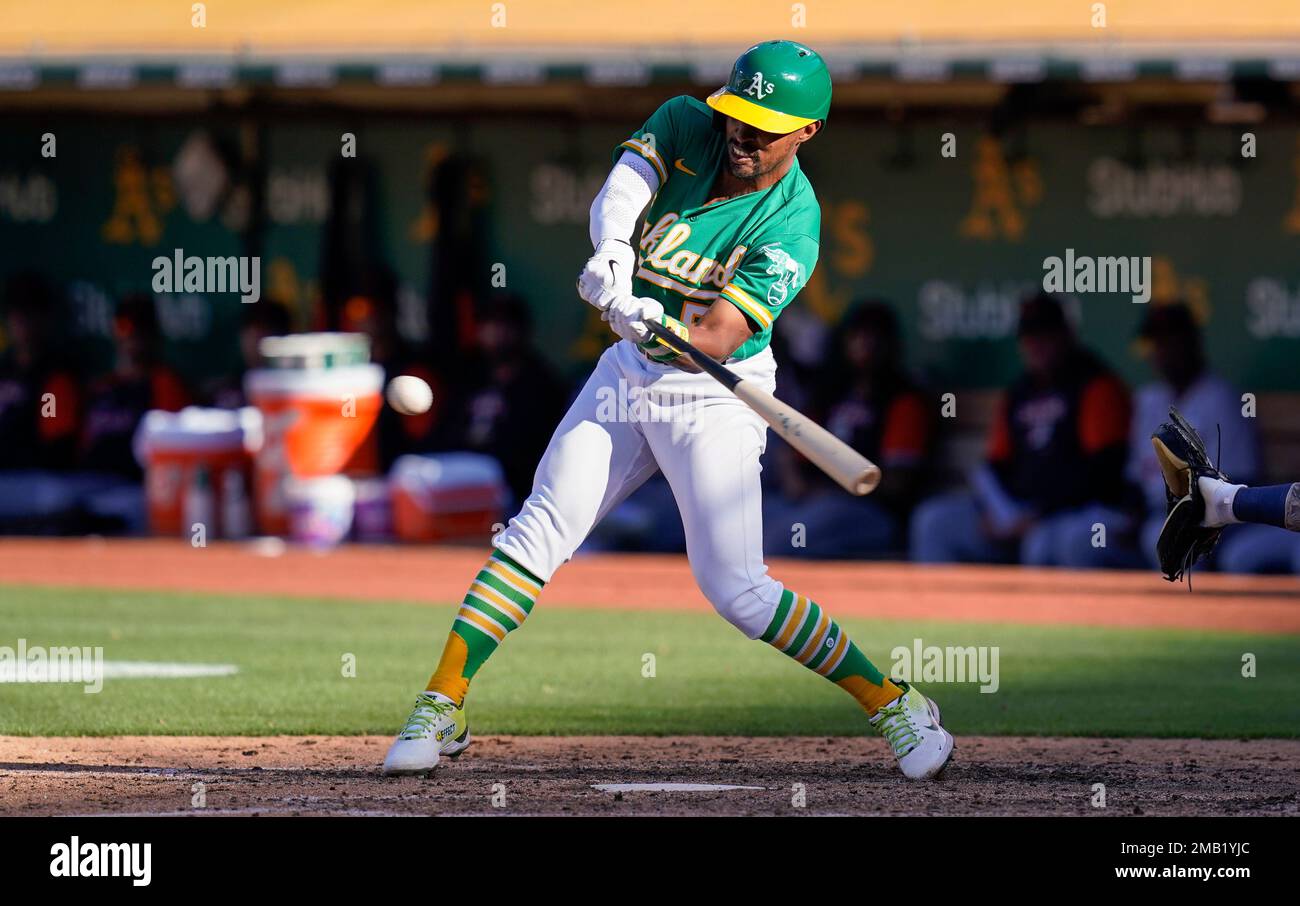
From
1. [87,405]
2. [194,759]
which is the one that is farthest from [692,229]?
[87,405]

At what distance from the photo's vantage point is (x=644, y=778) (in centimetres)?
516

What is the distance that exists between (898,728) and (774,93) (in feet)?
5.17

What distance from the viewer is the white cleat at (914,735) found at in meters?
5.05

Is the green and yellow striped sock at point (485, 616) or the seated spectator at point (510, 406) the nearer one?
Answer: the green and yellow striped sock at point (485, 616)

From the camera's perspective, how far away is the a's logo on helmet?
4.75 m

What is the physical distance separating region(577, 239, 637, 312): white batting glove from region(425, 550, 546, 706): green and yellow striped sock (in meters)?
0.67

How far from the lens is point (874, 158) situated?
1236cm

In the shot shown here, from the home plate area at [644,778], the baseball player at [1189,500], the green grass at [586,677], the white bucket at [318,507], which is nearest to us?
the home plate area at [644,778]

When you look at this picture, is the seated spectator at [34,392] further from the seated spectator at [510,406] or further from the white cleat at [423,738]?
the white cleat at [423,738]

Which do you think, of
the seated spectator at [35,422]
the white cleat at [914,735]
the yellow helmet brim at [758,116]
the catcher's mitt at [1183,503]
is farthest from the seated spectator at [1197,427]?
the seated spectator at [35,422]

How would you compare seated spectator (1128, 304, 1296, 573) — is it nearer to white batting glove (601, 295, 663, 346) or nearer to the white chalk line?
the white chalk line

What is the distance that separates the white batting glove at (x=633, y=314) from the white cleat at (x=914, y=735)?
3.81ft

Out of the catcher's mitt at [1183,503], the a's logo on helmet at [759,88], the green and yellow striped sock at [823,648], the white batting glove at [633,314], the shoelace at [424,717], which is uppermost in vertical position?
the a's logo on helmet at [759,88]

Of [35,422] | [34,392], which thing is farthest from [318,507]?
[34,392]
